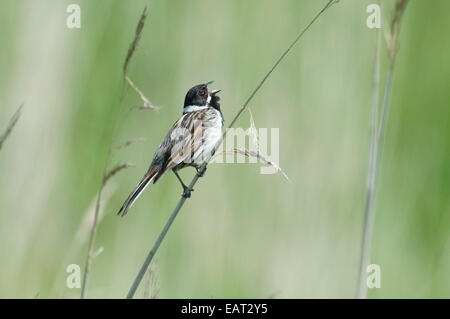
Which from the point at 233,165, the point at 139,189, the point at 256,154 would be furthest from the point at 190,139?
the point at 256,154

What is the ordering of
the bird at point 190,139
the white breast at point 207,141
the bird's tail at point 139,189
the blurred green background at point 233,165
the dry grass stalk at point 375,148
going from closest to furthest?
1. the dry grass stalk at point 375,148
2. the bird's tail at point 139,189
3. the bird at point 190,139
4. the white breast at point 207,141
5. the blurred green background at point 233,165

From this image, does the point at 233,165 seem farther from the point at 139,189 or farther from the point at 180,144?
the point at 139,189

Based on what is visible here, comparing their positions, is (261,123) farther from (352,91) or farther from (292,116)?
(352,91)

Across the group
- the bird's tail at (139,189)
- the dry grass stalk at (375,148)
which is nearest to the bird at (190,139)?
the bird's tail at (139,189)

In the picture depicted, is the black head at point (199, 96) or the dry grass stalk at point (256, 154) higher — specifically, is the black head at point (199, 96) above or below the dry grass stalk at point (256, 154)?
above

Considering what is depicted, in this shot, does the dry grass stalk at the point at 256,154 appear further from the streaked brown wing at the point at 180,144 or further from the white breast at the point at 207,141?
the white breast at the point at 207,141

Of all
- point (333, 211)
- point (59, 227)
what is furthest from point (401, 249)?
point (59, 227)

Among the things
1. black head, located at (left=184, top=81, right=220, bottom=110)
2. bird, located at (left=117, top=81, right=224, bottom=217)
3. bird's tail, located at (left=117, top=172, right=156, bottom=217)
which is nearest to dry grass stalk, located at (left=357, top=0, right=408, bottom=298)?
bird's tail, located at (left=117, top=172, right=156, bottom=217)
